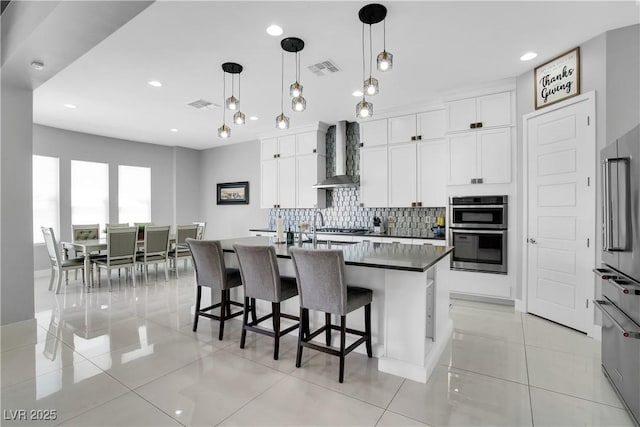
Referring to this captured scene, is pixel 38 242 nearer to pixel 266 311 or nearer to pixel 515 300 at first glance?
pixel 266 311

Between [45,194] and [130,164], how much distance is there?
5.49 feet

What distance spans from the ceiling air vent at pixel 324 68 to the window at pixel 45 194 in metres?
5.68

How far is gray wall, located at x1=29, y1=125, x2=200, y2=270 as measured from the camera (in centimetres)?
611

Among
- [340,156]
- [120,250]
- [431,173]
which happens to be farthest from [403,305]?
[120,250]

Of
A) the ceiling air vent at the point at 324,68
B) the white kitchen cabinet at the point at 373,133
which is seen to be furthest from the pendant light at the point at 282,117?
the white kitchen cabinet at the point at 373,133

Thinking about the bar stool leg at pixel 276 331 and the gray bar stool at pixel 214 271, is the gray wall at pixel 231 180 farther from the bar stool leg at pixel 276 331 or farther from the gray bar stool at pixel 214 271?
the bar stool leg at pixel 276 331

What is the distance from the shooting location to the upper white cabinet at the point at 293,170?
5.93m

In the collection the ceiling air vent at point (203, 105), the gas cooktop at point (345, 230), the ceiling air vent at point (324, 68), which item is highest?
the ceiling air vent at point (203, 105)

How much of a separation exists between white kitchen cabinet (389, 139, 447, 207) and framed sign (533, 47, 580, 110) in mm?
1268

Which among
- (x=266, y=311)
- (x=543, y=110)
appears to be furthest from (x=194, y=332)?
(x=543, y=110)

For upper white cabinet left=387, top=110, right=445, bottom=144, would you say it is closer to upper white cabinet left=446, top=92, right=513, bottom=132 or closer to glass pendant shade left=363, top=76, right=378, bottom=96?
upper white cabinet left=446, top=92, right=513, bottom=132

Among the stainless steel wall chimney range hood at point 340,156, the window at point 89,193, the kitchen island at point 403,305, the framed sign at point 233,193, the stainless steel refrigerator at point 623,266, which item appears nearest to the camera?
the stainless steel refrigerator at point 623,266

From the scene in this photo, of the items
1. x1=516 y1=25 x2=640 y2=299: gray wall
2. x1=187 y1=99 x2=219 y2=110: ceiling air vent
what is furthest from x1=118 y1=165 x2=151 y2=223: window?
x1=516 y1=25 x2=640 y2=299: gray wall

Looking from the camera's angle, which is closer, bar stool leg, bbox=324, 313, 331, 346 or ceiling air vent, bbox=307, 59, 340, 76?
bar stool leg, bbox=324, 313, 331, 346
